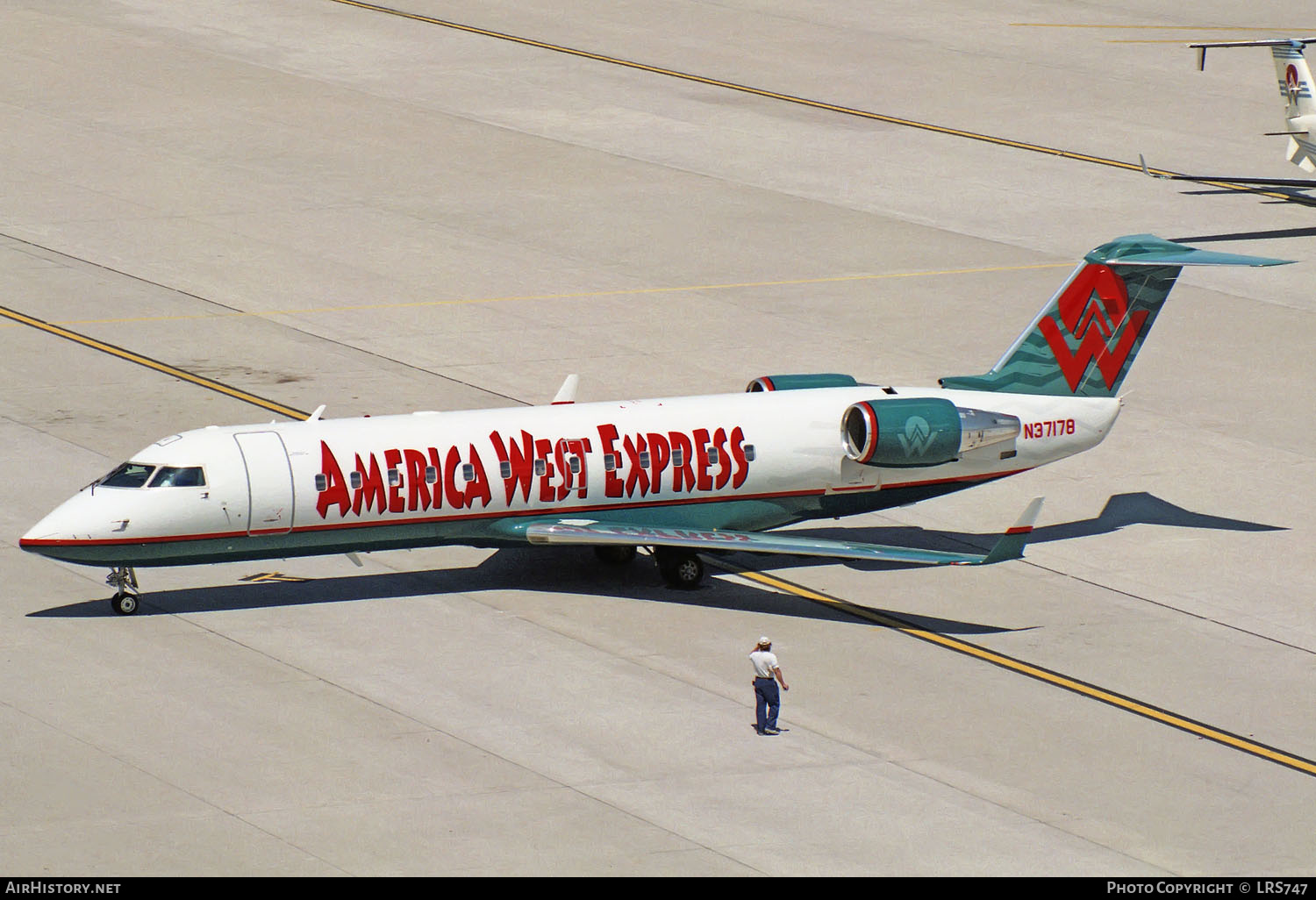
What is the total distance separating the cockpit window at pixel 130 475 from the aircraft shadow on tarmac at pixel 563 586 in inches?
78.5

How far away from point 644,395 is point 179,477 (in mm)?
13792

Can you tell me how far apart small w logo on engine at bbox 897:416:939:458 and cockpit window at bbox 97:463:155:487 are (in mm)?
11721

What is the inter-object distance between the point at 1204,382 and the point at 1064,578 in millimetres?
11843

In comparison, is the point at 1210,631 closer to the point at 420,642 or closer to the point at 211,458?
the point at 420,642

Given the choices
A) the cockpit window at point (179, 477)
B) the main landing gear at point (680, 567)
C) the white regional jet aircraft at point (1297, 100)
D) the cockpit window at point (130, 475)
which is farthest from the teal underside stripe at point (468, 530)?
the white regional jet aircraft at point (1297, 100)

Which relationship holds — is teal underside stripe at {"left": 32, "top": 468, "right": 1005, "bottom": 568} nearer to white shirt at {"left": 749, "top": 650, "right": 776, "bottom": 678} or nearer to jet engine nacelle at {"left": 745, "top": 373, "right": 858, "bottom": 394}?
jet engine nacelle at {"left": 745, "top": 373, "right": 858, "bottom": 394}

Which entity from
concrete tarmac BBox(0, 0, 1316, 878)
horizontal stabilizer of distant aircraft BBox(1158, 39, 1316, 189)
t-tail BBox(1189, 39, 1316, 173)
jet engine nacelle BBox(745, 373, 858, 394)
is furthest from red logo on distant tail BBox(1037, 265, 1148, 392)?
t-tail BBox(1189, 39, 1316, 173)

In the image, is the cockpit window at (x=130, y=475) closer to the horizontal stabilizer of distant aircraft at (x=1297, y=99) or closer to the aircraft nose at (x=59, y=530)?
the aircraft nose at (x=59, y=530)

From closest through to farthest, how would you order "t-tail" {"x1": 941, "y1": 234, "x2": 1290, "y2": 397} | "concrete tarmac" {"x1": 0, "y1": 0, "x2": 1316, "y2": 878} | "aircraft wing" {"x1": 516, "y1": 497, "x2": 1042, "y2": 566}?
"concrete tarmac" {"x1": 0, "y1": 0, "x2": 1316, "y2": 878} < "aircraft wing" {"x1": 516, "y1": 497, "x2": 1042, "y2": 566} < "t-tail" {"x1": 941, "y1": 234, "x2": 1290, "y2": 397}

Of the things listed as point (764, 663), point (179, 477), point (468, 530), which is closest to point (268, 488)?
point (179, 477)

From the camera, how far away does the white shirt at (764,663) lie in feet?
82.0

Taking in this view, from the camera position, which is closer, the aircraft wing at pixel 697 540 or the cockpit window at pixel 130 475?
the cockpit window at pixel 130 475

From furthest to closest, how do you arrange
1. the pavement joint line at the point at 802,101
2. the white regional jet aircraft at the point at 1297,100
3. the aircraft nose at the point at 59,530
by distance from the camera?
the pavement joint line at the point at 802,101 < the white regional jet aircraft at the point at 1297,100 < the aircraft nose at the point at 59,530

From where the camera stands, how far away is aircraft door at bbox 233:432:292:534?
28.5m
